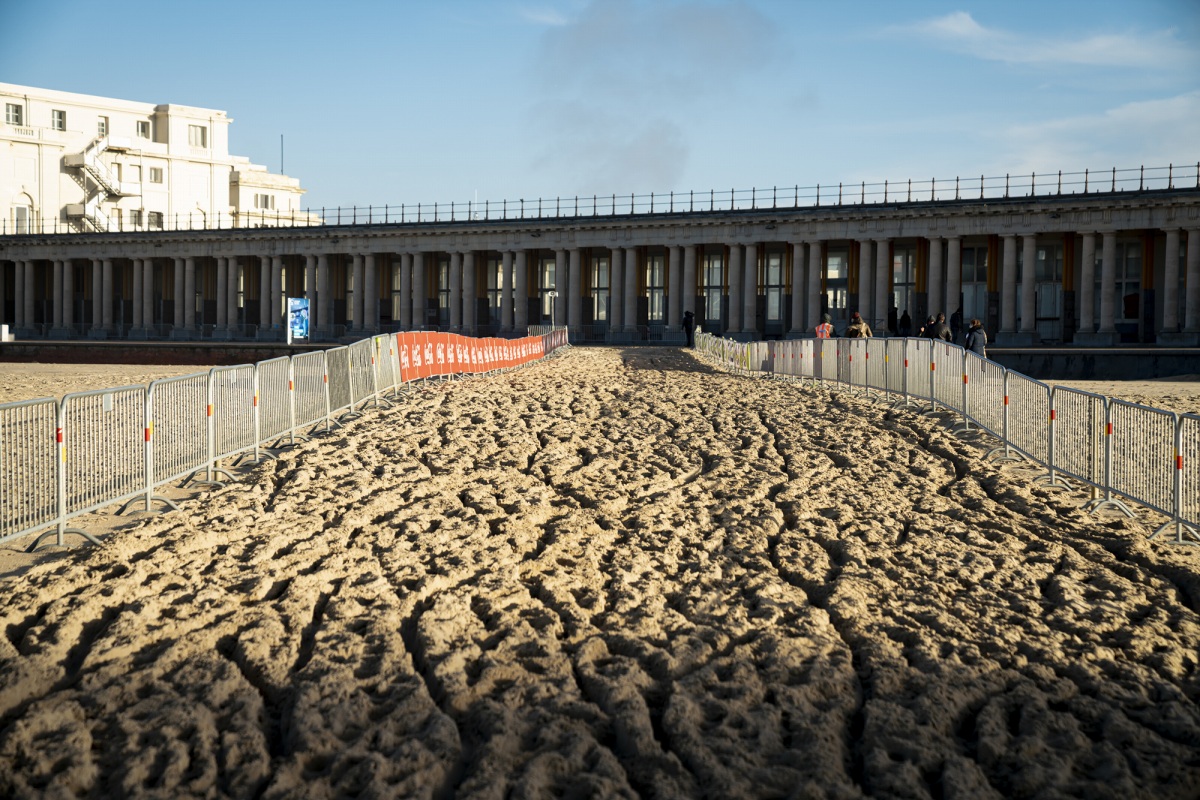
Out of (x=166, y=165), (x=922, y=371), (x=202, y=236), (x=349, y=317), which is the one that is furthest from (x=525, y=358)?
(x=166, y=165)

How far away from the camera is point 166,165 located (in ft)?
323

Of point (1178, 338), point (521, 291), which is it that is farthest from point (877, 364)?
point (521, 291)

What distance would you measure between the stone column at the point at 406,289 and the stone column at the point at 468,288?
153 inches

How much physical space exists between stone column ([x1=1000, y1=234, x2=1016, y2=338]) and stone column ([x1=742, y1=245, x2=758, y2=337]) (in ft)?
42.9

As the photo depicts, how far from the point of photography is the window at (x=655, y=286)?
72.6m

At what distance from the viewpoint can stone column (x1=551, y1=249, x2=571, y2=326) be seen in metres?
71.8

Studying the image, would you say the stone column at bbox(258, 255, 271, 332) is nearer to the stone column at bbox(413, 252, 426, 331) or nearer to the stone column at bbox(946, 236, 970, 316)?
the stone column at bbox(413, 252, 426, 331)

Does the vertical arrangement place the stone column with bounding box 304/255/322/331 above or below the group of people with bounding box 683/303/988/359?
above

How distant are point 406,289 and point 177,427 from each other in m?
64.5

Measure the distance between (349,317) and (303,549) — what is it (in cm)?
7224

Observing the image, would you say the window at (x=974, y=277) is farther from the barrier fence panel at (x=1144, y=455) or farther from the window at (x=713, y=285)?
the barrier fence panel at (x=1144, y=455)

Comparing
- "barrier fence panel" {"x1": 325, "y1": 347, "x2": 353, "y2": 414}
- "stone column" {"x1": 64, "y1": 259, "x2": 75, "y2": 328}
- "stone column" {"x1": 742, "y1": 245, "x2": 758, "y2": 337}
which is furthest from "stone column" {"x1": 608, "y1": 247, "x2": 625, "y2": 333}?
"barrier fence panel" {"x1": 325, "y1": 347, "x2": 353, "y2": 414}

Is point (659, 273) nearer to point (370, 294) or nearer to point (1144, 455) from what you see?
point (370, 294)

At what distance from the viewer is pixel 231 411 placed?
1407 cm
